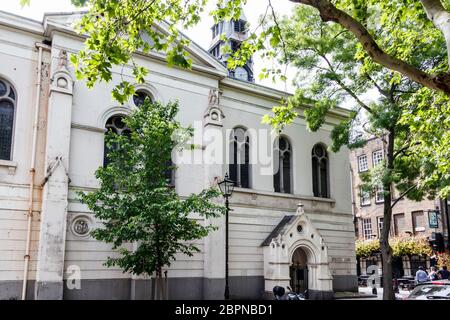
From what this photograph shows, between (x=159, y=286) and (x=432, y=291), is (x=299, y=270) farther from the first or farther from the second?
(x=432, y=291)

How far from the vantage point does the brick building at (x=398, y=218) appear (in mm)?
33688

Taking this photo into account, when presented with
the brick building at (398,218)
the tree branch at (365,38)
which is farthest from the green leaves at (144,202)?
the brick building at (398,218)

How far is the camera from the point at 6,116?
1762 cm

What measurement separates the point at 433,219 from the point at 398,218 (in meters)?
4.72

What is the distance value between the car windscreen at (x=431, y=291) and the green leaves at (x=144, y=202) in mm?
8252

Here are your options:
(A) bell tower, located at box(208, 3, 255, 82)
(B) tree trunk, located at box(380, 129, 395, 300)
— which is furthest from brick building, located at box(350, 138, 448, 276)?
(A) bell tower, located at box(208, 3, 255, 82)

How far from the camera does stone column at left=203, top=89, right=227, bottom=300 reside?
20016 mm

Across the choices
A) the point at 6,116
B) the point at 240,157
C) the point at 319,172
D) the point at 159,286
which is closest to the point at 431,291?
the point at 159,286

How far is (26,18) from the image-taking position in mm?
18188

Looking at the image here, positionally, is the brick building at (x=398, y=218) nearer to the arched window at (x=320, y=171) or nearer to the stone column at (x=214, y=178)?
the arched window at (x=320, y=171)

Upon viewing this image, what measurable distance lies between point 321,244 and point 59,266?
1288cm

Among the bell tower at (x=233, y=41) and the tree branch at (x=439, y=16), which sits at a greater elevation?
the bell tower at (x=233, y=41)

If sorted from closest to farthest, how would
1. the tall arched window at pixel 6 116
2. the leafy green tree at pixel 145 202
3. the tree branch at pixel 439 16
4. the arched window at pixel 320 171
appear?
the tree branch at pixel 439 16 → the leafy green tree at pixel 145 202 → the tall arched window at pixel 6 116 → the arched window at pixel 320 171

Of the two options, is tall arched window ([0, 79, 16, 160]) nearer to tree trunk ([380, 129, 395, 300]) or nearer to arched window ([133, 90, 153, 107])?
arched window ([133, 90, 153, 107])
